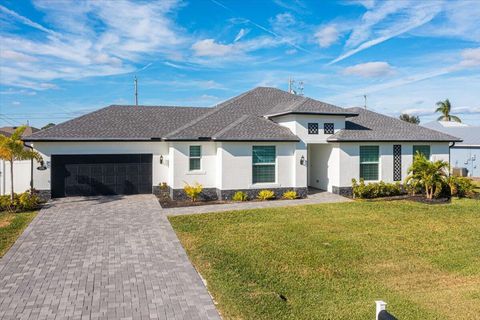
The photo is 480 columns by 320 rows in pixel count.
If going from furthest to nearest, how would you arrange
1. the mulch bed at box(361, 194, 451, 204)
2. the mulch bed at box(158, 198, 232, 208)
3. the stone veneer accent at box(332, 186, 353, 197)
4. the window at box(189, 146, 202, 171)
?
1. the stone veneer accent at box(332, 186, 353, 197)
2. the window at box(189, 146, 202, 171)
3. the mulch bed at box(361, 194, 451, 204)
4. the mulch bed at box(158, 198, 232, 208)

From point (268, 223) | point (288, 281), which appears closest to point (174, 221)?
point (268, 223)

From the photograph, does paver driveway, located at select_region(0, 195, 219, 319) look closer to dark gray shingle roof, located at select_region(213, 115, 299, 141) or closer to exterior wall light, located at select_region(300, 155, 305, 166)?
dark gray shingle roof, located at select_region(213, 115, 299, 141)

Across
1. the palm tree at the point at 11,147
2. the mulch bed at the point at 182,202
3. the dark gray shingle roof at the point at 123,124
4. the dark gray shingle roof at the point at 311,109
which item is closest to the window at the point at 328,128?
the dark gray shingle roof at the point at 311,109

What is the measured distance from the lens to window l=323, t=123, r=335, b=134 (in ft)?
64.6

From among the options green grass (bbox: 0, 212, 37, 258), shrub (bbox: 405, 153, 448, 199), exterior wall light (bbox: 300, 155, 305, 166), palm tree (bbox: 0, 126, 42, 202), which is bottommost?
green grass (bbox: 0, 212, 37, 258)

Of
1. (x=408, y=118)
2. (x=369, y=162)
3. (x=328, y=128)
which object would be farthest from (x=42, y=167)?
(x=408, y=118)

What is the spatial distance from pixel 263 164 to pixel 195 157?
3.44 metres

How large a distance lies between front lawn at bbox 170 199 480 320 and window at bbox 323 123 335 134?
530 centimetres

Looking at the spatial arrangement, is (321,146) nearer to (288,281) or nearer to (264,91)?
(264,91)

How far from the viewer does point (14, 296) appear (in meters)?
7.39

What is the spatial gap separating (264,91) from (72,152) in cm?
1268

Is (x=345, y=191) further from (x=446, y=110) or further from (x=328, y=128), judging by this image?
(x=446, y=110)

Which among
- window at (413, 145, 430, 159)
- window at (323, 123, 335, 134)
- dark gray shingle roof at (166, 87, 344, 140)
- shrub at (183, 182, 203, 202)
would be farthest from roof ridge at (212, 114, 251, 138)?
window at (413, 145, 430, 159)

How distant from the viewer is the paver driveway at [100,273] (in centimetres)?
682
